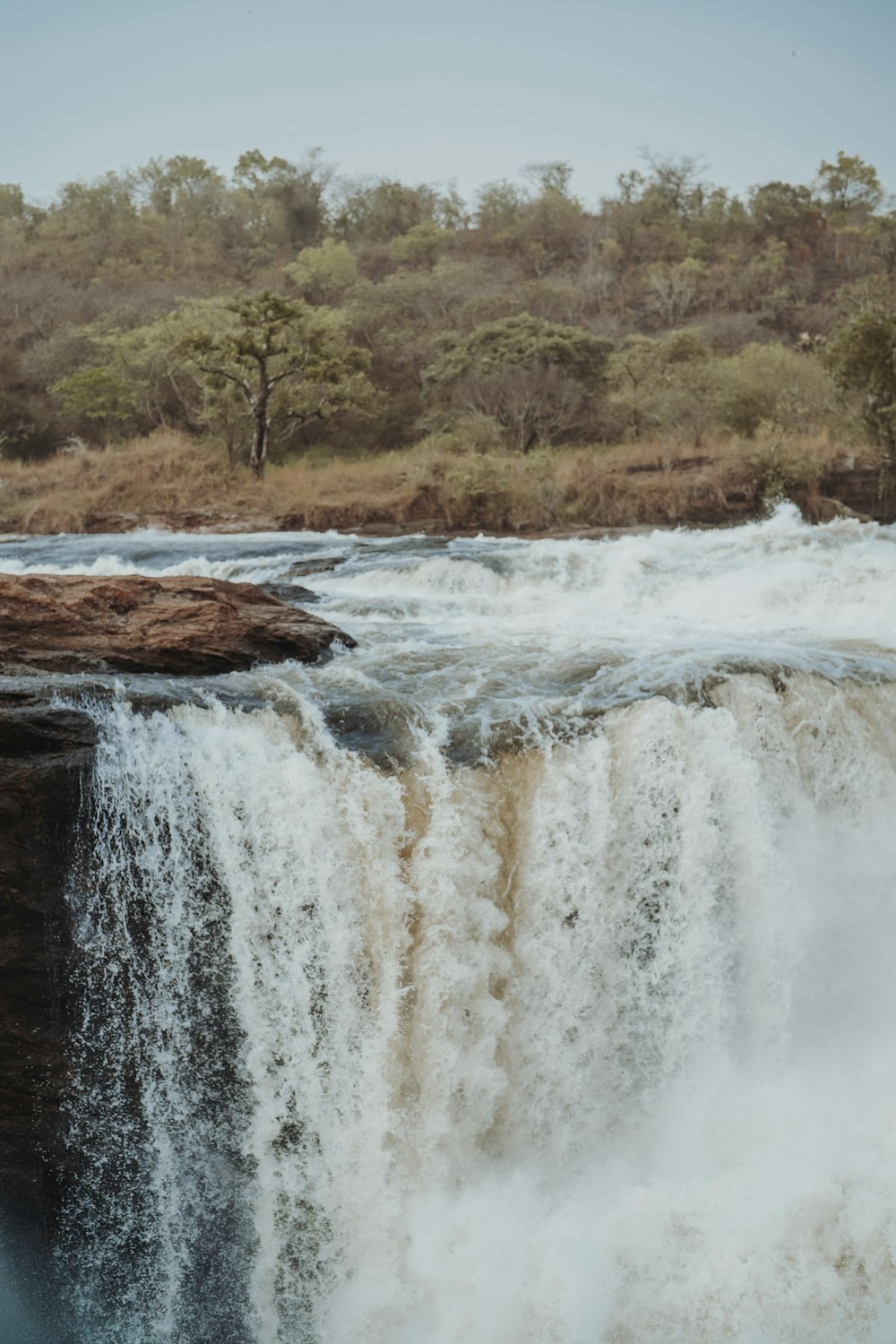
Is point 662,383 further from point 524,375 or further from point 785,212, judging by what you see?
point 785,212

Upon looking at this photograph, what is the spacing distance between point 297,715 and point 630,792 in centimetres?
179

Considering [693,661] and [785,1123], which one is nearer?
[785,1123]

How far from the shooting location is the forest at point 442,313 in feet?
62.5

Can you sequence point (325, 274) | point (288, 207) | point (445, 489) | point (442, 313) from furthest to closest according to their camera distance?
point (288, 207) < point (325, 274) < point (442, 313) < point (445, 489)

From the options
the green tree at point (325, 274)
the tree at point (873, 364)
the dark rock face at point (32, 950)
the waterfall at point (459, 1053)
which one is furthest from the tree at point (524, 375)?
the dark rock face at point (32, 950)

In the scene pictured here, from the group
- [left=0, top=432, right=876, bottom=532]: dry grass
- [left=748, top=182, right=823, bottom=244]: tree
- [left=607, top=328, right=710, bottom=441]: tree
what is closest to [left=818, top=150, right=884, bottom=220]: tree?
[left=748, top=182, right=823, bottom=244]: tree

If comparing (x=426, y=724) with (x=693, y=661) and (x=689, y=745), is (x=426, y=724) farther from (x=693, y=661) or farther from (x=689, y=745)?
(x=693, y=661)

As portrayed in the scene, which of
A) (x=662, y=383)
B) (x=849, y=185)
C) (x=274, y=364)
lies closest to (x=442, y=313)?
(x=274, y=364)

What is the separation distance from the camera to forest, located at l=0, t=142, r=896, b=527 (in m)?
19.0

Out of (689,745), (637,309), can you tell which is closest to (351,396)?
(637,309)

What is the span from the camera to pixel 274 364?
20984 millimetres

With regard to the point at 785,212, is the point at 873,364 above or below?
below

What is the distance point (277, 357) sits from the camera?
20906 millimetres

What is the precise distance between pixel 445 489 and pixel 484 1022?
11.9 m
